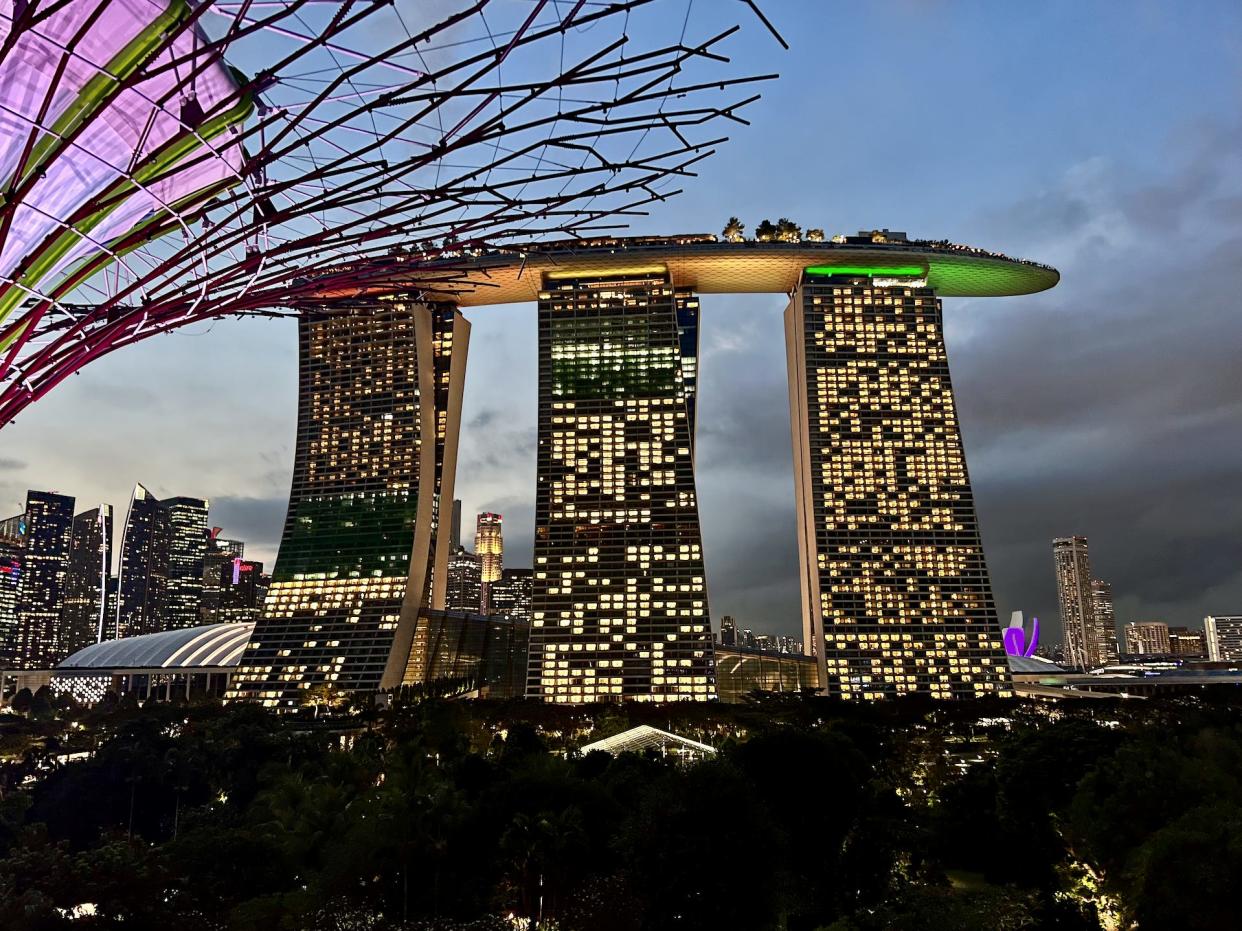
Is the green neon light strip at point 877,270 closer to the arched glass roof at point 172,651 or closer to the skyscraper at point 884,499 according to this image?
the skyscraper at point 884,499

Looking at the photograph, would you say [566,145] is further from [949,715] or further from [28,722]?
[28,722]

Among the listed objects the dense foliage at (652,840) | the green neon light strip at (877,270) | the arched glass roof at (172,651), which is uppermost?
the green neon light strip at (877,270)

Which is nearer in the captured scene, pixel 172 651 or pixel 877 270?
pixel 877 270

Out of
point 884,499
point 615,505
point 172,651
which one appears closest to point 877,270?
point 884,499

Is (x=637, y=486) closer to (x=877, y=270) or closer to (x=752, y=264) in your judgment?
(x=752, y=264)

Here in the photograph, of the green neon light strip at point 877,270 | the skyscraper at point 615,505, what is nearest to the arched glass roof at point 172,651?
the skyscraper at point 615,505
